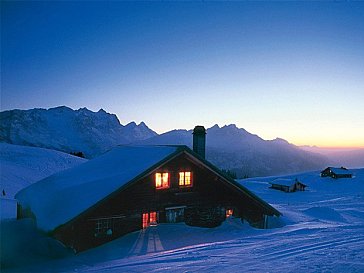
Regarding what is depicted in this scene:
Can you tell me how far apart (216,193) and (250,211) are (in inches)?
124

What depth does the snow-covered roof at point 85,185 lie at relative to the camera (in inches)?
658

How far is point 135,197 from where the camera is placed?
62.1ft

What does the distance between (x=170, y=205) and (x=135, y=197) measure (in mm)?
2609

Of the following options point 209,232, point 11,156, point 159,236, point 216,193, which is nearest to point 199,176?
point 216,193

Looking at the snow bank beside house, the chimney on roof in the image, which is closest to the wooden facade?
the chimney on roof

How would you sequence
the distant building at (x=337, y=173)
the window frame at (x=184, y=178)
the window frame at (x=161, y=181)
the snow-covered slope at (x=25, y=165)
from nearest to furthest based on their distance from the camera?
the window frame at (x=161, y=181)
the window frame at (x=184, y=178)
the snow-covered slope at (x=25, y=165)
the distant building at (x=337, y=173)

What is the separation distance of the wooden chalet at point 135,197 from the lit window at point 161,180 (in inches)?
2.5

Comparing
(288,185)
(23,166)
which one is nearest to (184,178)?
(23,166)

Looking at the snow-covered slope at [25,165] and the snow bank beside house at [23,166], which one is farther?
the snow-covered slope at [25,165]

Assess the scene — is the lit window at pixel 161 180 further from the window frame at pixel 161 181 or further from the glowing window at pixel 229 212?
the glowing window at pixel 229 212

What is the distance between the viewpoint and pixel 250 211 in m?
22.9

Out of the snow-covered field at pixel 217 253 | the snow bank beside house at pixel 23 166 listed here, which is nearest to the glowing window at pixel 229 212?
the snow-covered field at pixel 217 253

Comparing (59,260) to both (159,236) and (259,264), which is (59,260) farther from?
(259,264)

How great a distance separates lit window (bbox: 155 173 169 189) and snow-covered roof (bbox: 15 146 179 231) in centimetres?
119
